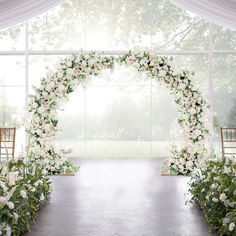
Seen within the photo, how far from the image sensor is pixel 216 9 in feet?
17.0

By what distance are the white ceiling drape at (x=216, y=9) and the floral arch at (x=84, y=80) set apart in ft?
4.94

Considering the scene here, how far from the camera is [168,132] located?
267 inches

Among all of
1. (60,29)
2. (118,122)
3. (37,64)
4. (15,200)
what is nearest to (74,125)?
(118,122)

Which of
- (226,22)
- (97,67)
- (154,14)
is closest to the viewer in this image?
(97,67)

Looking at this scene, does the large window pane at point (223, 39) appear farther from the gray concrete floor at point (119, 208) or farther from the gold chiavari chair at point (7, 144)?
the gold chiavari chair at point (7, 144)

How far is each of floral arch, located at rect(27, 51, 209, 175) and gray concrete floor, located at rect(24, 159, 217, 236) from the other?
1.26 ft

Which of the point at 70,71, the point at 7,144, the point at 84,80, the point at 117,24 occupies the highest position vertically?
the point at 117,24

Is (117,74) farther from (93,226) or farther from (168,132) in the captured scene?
(93,226)

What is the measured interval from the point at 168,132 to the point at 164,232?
448 cm

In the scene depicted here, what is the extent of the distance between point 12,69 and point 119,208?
4.95 meters

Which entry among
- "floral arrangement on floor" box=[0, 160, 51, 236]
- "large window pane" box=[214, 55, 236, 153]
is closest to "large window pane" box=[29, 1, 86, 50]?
"large window pane" box=[214, 55, 236, 153]

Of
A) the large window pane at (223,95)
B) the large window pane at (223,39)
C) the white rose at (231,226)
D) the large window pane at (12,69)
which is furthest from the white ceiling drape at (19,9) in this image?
the white rose at (231,226)

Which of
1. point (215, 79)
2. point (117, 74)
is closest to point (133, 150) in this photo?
point (117, 74)

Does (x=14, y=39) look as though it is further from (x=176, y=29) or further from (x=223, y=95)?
(x=223, y=95)
